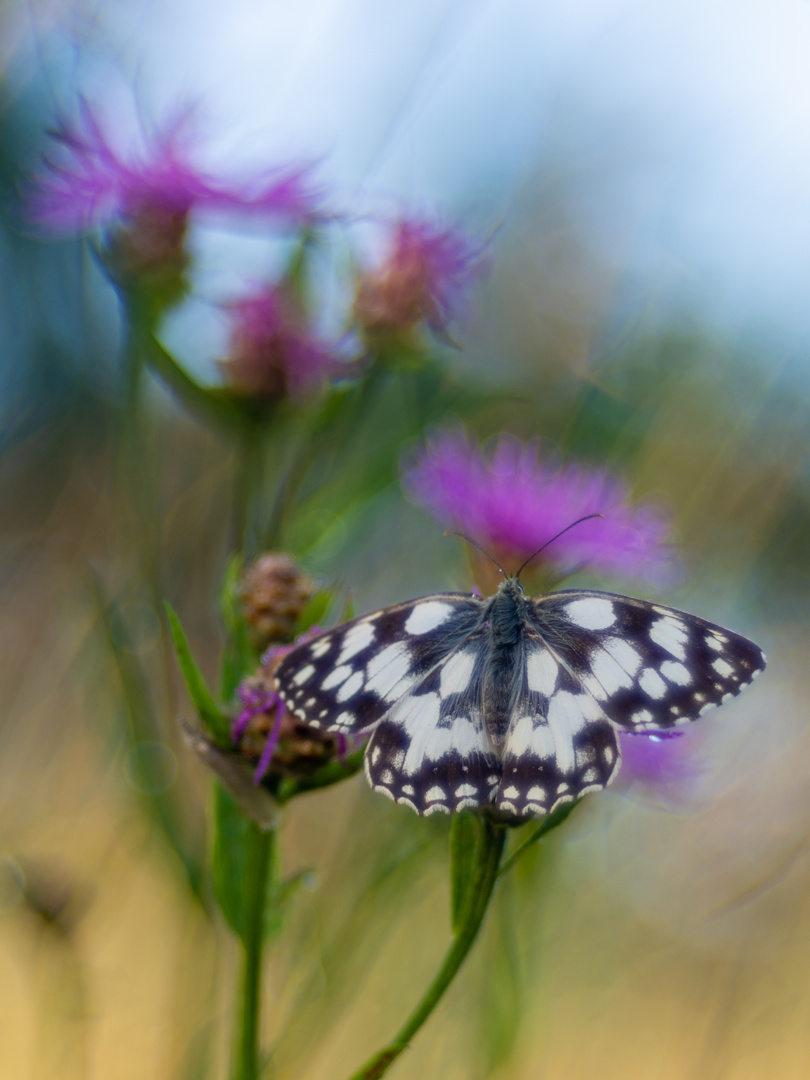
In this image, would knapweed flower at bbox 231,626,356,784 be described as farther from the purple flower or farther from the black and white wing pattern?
the purple flower

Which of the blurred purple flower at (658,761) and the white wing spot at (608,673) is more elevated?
the white wing spot at (608,673)

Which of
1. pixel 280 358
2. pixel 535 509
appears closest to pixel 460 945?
pixel 535 509

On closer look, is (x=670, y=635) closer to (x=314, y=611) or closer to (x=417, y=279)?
(x=314, y=611)

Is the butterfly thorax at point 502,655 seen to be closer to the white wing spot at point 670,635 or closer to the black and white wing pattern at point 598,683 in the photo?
the black and white wing pattern at point 598,683

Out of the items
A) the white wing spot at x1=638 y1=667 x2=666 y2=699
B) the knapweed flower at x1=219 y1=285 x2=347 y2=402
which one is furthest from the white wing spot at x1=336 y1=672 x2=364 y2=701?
the knapweed flower at x1=219 y1=285 x2=347 y2=402

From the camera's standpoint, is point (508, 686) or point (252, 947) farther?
point (508, 686)

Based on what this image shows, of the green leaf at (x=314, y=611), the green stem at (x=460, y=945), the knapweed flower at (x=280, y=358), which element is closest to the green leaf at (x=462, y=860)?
the green stem at (x=460, y=945)
